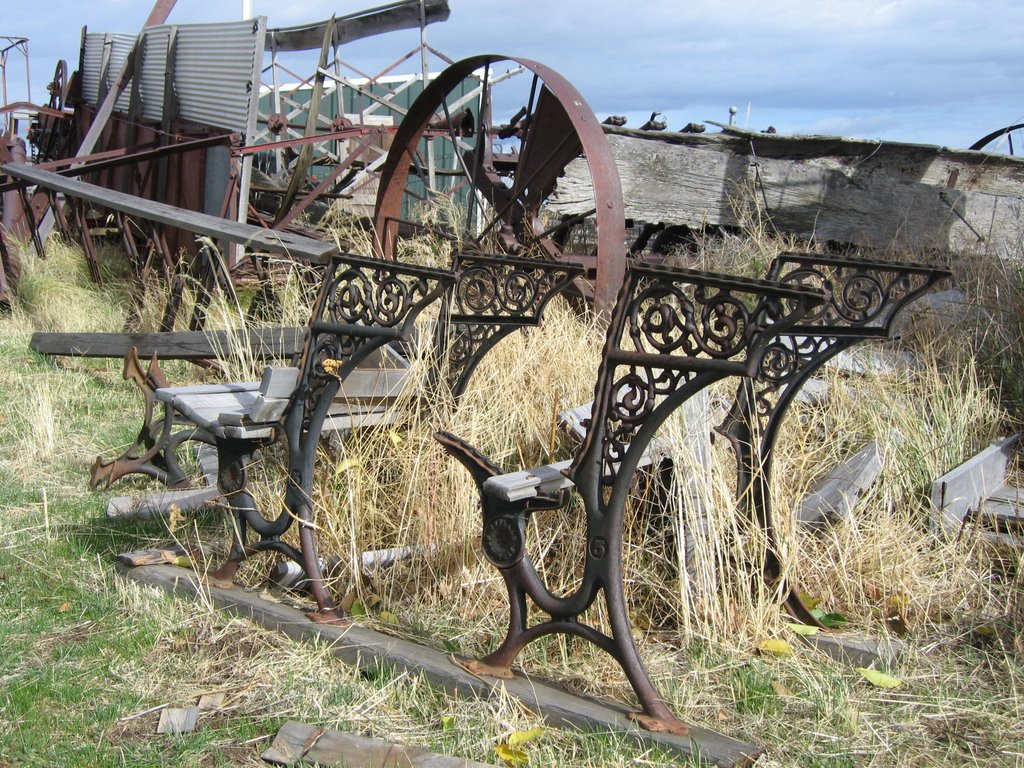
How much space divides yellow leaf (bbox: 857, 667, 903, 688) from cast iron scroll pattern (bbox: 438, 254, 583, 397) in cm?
173

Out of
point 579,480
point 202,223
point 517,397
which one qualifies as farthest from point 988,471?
point 202,223

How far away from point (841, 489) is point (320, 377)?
6.98ft

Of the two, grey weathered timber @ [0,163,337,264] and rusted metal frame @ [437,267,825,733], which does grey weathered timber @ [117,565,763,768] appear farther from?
grey weathered timber @ [0,163,337,264]

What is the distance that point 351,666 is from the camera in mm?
3123

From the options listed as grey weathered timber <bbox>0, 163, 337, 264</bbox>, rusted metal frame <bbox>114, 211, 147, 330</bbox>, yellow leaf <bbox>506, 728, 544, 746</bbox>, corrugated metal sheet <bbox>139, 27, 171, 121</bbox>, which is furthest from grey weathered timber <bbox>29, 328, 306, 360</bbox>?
corrugated metal sheet <bbox>139, 27, 171, 121</bbox>

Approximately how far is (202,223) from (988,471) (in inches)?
177

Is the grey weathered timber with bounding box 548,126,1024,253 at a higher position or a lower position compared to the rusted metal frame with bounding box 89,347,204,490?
higher

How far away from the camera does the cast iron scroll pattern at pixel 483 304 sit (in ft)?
12.8

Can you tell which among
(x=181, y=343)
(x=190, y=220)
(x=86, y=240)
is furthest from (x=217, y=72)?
(x=181, y=343)

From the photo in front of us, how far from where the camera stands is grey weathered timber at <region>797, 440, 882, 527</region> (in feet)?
12.6

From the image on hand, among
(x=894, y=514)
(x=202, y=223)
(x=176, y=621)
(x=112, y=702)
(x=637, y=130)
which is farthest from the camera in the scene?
(x=637, y=130)

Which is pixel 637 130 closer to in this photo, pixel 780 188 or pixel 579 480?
pixel 780 188

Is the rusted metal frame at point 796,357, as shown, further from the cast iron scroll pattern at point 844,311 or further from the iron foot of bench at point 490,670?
the iron foot of bench at point 490,670

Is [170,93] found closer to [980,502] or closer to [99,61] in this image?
[99,61]
